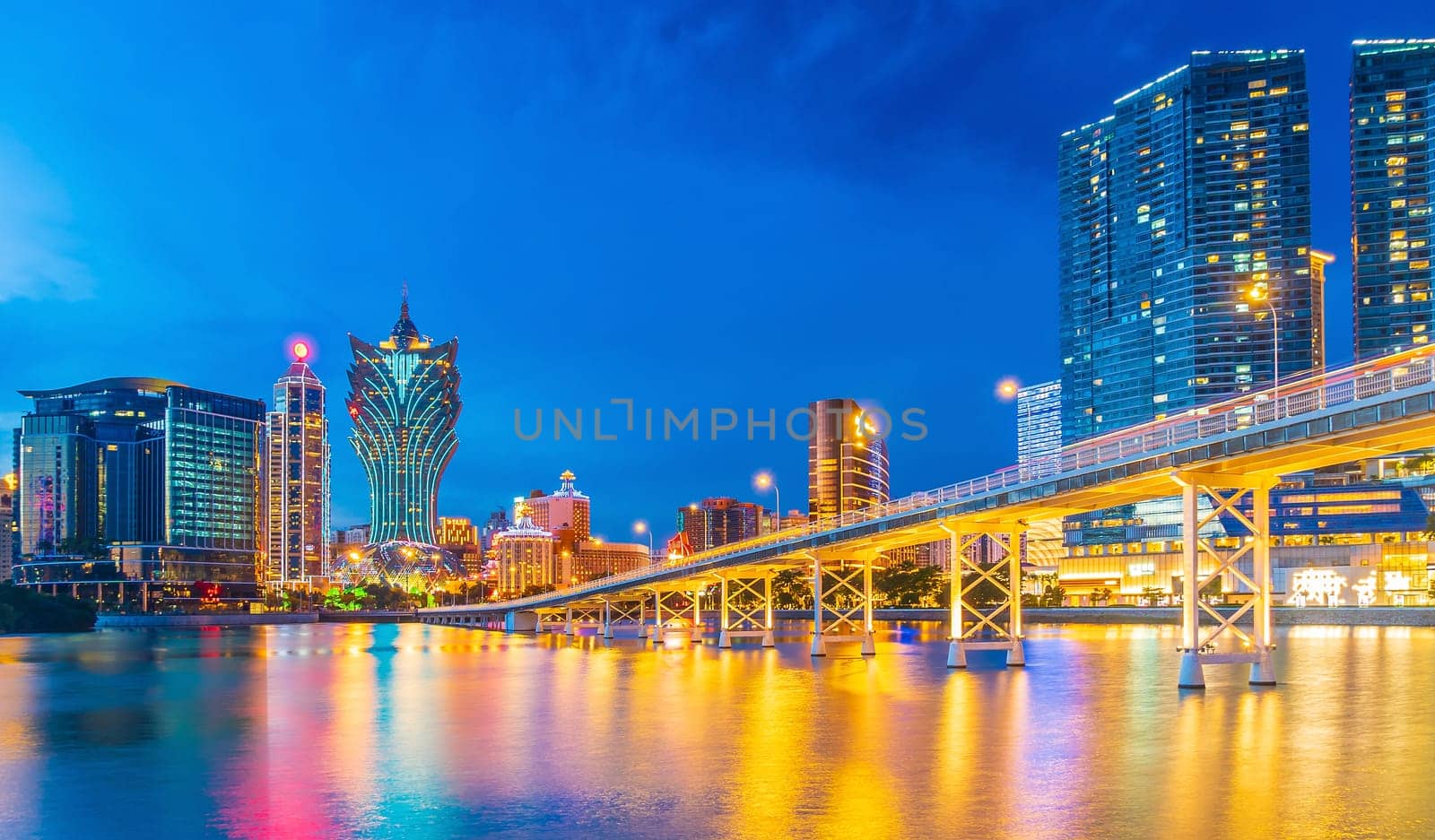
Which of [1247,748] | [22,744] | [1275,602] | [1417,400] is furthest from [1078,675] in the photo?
[1275,602]

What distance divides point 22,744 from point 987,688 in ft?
106

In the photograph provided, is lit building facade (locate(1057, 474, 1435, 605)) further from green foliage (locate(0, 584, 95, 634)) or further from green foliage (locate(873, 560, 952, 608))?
green foliage (locate(0, 584, 95, 634))

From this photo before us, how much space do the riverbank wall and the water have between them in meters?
86.7

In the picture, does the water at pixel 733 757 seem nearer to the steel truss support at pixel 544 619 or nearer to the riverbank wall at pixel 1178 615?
the riverbank wall at pixel 1178 615

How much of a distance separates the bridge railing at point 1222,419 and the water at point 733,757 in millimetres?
9657

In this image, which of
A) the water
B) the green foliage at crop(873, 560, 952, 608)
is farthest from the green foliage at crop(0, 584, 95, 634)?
the water

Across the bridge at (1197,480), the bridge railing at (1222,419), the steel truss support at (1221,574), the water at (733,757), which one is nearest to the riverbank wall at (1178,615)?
the bridge at (1197,480)

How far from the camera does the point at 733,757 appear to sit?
1087 inches

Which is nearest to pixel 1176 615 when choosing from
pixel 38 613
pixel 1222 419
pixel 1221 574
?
pixel 1221 574

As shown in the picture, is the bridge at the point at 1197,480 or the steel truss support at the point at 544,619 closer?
the bridge at the point at 1197,480

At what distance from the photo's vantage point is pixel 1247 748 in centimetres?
2756

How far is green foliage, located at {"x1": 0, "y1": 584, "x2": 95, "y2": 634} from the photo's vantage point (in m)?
160

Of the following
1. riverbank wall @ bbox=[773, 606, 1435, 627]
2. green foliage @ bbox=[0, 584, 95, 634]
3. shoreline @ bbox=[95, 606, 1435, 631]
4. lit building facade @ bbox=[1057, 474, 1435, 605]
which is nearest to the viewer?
riverbank wall @ bbox=[773, 606, 1435, 627]

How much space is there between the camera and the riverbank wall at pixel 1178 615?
134 m
